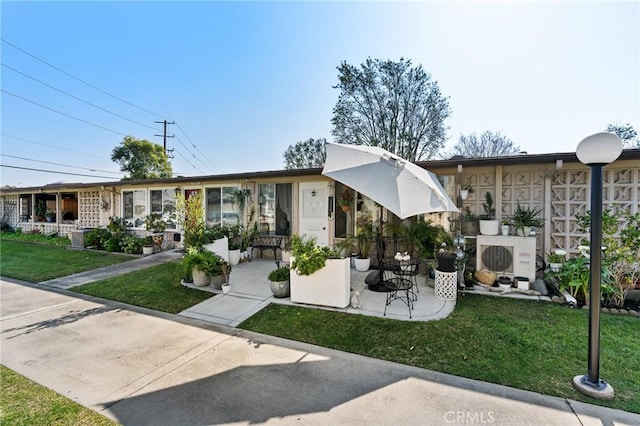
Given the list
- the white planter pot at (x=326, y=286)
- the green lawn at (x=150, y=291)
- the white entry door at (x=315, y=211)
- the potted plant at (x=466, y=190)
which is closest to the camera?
the white planter pot at (x=326, y=286)

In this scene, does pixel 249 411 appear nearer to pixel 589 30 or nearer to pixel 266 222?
pixel 266 222

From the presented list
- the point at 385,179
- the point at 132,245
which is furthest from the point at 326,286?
the point at 132,245

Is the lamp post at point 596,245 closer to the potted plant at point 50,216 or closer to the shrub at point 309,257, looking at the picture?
the shrub at point 309,257

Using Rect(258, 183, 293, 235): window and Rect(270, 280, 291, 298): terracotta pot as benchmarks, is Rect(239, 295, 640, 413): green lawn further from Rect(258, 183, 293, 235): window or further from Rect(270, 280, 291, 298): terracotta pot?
Rect(258, 183, 293, 235): window

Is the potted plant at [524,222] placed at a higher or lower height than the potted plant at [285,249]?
higher

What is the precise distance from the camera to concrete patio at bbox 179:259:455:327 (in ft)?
14.3

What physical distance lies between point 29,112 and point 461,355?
2504 centimetres

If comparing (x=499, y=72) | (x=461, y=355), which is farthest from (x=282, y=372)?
(x=499, y=72)

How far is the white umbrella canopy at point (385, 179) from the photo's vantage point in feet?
12.6

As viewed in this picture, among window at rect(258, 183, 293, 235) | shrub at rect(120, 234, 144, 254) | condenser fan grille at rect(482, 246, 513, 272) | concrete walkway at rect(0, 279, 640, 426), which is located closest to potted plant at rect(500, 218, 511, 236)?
condenser fan grille at rect(482, 246, 513, 272)

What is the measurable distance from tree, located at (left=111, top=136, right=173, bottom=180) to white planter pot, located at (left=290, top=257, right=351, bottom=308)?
1032 inches

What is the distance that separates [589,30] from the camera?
5.79 metres

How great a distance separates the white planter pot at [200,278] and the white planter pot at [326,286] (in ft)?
7.02

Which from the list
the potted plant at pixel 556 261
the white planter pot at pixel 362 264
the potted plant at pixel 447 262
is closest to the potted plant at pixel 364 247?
the white planter pot at pixel 362 264
